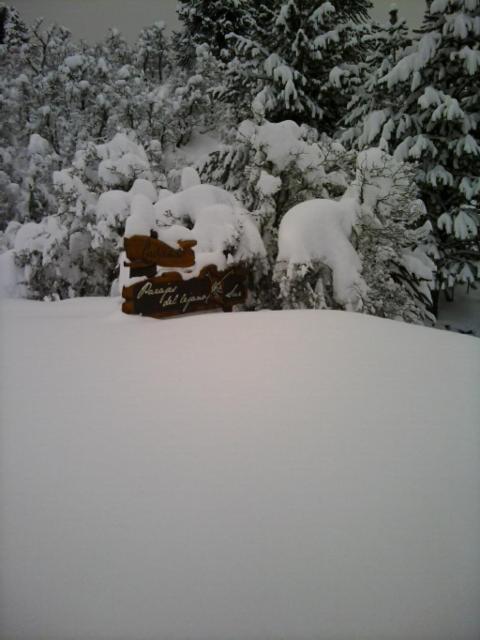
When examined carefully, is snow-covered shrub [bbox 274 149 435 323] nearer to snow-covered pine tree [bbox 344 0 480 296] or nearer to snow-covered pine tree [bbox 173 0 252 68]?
snow-covered pine tree [bbox 344 0 480 296]

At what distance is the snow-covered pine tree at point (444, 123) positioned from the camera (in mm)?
7821

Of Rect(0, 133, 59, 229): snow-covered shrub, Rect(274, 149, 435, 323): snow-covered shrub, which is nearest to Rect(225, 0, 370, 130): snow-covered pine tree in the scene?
Rect(274, 149, 435, 323): snow-covered shrub

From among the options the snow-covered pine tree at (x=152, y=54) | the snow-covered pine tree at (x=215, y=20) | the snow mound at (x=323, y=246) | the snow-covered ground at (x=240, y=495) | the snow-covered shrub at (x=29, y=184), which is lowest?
the snow-covered ground at (x=240, y=495)

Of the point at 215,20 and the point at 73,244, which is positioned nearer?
the point at 73,244

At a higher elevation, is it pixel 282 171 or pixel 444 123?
pixel 444 123

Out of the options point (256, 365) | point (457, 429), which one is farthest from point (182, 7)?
point (457, 429)

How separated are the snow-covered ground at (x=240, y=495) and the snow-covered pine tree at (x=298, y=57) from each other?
248 inches

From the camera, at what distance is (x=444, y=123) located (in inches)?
335

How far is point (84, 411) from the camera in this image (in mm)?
1752

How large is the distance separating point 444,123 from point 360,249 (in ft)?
17.6

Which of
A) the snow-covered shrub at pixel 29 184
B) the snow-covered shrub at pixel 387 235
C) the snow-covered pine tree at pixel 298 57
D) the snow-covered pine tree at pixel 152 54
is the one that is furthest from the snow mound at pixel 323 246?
the snow-covered pine tree at pixel 152 54

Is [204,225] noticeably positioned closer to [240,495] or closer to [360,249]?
[360,249]

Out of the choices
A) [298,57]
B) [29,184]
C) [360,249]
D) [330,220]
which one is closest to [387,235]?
[360,249]

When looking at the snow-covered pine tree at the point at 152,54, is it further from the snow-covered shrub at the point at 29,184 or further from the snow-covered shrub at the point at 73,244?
the snow-covered shrub at the point at 73,244
